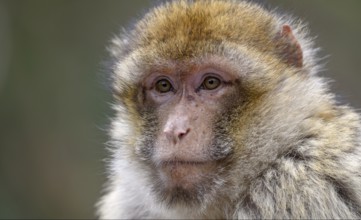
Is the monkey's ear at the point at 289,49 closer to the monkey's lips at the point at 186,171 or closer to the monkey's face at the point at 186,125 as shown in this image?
the monkey's face at the point at 186,125

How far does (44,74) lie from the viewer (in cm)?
1486

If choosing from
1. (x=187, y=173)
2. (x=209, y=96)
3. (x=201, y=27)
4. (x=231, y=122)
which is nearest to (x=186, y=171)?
(x=187, y=173)

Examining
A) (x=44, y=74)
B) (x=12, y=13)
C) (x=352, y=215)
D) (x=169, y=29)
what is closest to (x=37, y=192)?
(x=44, y=74)

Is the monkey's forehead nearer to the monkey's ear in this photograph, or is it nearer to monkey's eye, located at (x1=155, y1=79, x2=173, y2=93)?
the monkey's ear

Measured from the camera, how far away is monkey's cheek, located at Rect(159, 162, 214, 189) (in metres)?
5.94

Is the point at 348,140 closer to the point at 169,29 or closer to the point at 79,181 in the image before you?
the point at 169,29

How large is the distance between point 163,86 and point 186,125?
61cm

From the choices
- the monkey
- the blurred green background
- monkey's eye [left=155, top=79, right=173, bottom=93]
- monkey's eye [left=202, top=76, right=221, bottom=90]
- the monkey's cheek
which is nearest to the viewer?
the monkey

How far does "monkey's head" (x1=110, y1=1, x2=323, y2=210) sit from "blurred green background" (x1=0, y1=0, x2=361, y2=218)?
7.28m

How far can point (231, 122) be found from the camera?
20.1 ft

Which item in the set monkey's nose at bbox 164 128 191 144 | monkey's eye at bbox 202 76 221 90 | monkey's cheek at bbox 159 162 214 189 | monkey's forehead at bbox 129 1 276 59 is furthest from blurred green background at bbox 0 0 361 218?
monkey's nose at bbox 164 128 191 144

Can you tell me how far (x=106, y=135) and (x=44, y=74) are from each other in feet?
25.5

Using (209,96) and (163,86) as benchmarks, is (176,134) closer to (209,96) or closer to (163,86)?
(209,96)

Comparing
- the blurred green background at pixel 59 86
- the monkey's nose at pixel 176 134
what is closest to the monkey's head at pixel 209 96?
the monkey's nose at pixel 176 134
